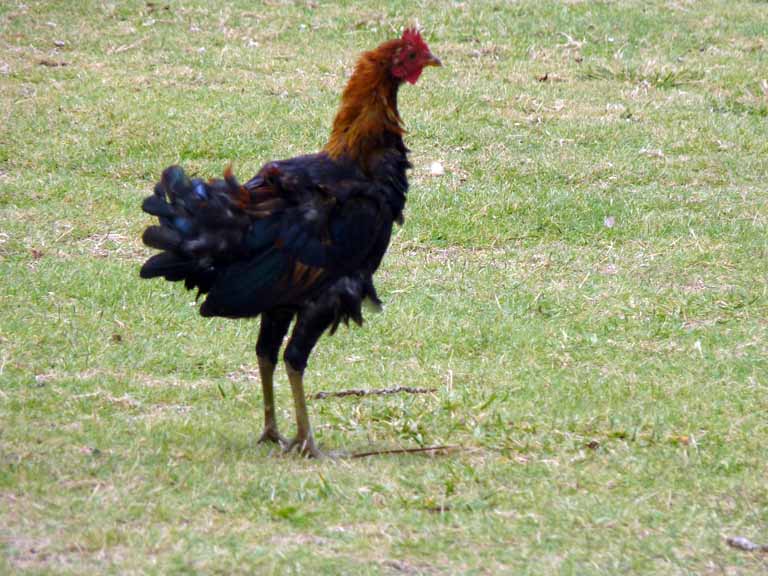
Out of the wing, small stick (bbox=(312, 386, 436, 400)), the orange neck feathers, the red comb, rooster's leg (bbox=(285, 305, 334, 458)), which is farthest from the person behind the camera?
small stick (bbox=(312, 386, 436, 400))

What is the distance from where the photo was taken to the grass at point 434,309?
5.29 metres

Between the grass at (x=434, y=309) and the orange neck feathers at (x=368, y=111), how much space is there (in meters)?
1.54

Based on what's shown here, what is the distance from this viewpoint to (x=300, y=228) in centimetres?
612

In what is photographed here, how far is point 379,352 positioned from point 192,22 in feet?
29.2

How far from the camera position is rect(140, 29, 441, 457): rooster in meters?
5.95

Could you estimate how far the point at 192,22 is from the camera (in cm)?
1571

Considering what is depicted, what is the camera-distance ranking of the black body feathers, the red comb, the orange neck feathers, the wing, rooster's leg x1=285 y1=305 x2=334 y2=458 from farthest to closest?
the red comb < the orange neck feathers < rooster's leg x1=285 y1=305 x2=334 y2=458 < the wing < the black body feathers

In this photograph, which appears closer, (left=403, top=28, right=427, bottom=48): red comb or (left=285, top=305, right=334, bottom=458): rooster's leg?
(left=285, top=305, right=334, bottom=458): rooster's leg

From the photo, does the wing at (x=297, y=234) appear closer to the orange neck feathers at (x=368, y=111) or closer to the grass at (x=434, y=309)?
the orange neck feathers at (x=368, y=111)

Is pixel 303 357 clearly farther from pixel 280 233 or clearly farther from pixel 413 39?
pixel 413 39

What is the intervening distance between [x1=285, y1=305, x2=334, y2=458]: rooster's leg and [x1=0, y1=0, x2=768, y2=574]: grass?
212 mm

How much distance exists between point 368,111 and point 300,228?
726 mm

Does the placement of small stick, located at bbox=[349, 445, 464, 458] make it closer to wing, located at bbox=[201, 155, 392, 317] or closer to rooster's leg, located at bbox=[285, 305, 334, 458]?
rooster's leg, located at bbox=[285, 305, 334, 458]

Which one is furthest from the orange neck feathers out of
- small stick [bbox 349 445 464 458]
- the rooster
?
small stick [bbox 349 445 464 458]
